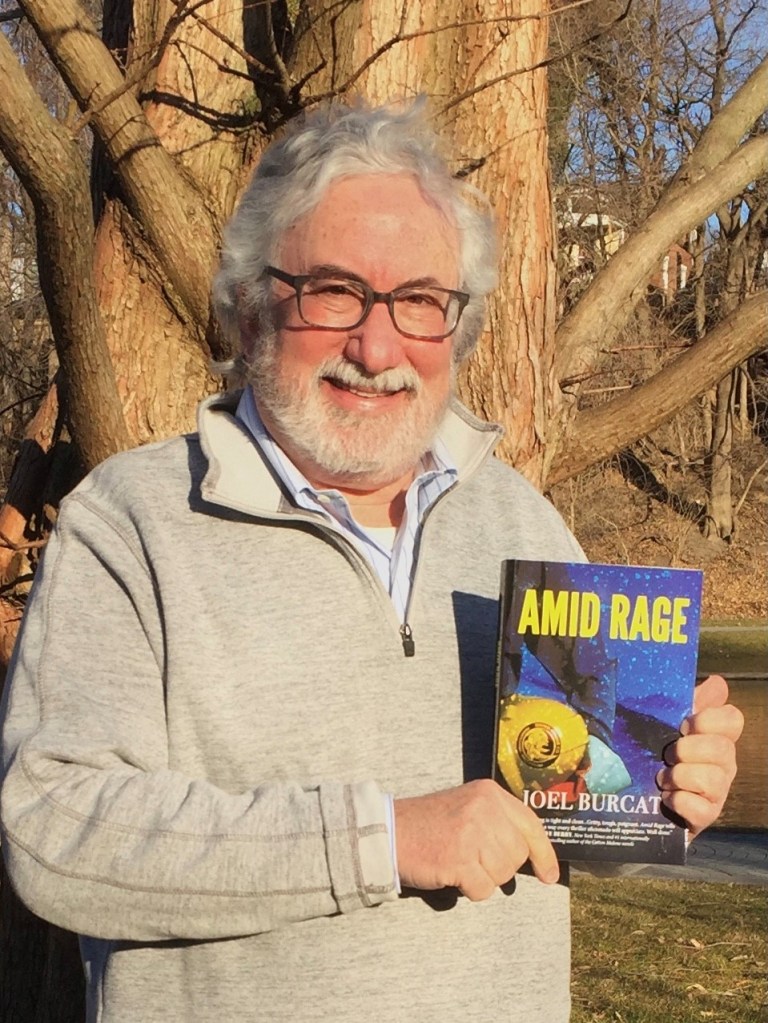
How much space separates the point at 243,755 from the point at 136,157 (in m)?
2.05

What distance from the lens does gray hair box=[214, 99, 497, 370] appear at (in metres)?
2.21

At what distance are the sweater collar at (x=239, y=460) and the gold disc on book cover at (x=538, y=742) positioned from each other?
458mm

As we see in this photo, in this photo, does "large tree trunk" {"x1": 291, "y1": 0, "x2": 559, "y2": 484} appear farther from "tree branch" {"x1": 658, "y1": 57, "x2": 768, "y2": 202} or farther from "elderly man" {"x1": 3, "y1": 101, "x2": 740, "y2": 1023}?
"elderly man" {"x1": 3, "y1": 101, "x2": 740, "y2": 1023}

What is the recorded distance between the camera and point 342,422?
218 centimetres

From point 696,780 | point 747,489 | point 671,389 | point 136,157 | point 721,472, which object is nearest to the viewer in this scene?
point 696,780

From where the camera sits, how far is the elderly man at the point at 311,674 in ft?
5.81

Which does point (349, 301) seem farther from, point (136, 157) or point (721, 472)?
point (721, 472)

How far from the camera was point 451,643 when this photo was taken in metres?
2.14

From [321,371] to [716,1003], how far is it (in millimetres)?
4734

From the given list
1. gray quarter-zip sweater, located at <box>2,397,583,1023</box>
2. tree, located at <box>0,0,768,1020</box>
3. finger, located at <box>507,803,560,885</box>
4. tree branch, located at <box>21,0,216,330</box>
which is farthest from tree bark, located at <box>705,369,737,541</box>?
finger, located at <box>507,803,560,885</box>

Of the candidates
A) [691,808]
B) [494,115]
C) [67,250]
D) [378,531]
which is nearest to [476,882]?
[691,808]

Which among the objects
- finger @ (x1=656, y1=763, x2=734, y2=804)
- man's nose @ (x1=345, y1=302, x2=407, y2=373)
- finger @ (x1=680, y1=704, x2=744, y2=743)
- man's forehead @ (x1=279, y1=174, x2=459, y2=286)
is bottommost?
finger @ (x1=656, y1=763, x2=734, y2=804)

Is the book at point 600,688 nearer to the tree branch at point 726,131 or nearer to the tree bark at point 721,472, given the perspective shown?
the tree branch at point 726,131

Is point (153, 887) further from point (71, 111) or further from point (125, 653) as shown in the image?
point (71, 111)
